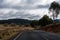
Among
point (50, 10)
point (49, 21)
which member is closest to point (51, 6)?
point (50, 10)

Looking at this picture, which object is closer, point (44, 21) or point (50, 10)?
point (50, 10)

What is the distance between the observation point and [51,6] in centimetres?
11962

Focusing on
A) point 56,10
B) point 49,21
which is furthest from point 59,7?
point 49,21

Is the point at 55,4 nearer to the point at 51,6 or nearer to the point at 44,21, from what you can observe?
the point at 51,6

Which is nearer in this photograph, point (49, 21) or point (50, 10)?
point (50, 10)

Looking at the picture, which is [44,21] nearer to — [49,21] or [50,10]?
[49,21]

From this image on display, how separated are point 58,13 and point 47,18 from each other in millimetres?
34501

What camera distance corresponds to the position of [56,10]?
117 m

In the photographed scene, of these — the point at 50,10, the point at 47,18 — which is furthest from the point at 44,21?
the point at 50,10

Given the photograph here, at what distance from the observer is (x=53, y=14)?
4564 inches

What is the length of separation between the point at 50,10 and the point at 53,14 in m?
4.35

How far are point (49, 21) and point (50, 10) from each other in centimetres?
2920

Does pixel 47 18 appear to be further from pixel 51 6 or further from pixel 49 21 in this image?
pixel 51 6

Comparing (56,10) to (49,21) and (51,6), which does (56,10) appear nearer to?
(51,6)
